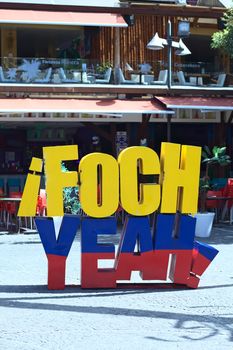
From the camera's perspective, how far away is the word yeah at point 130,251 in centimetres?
829

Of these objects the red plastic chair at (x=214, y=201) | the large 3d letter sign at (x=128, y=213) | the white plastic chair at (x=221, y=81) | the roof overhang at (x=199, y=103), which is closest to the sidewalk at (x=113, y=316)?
the large 3d letter sign at (x=128, y=213)

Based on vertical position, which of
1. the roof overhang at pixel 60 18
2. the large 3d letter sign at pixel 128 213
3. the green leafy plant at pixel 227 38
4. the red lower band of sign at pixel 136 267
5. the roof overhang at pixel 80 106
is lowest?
the red lower band of sign at pixel 136 267

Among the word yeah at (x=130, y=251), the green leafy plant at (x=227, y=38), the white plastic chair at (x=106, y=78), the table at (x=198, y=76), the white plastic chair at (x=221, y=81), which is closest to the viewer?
the word yeah at (x=130, y=251)

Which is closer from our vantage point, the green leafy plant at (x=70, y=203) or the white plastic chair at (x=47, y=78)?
the green leafy plant at (x=70, y=203)

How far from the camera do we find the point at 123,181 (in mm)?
8422

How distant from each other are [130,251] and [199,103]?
36.3 feet

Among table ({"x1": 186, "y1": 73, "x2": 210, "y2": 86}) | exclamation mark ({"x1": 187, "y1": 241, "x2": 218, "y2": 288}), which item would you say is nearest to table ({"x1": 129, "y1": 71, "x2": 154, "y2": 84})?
table ({"x1": 186, "y1": 73, "x2": 210, "y2": 86})

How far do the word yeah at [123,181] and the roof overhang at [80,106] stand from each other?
342 inches

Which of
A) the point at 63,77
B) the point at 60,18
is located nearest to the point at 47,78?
the point at 63,77

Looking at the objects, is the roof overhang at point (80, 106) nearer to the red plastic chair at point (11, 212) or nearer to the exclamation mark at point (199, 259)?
the red plastic chair at point (11, 212)

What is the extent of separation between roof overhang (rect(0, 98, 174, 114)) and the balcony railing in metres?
0.81

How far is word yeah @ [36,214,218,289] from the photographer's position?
8289 millimetres

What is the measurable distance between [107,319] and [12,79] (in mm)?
12964

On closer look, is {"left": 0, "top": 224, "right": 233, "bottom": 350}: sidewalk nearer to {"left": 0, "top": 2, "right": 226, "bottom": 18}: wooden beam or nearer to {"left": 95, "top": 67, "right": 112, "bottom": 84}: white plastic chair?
{"left": 95, "top": 67, "right": 112, "bottom": 84}: white plastic chair
